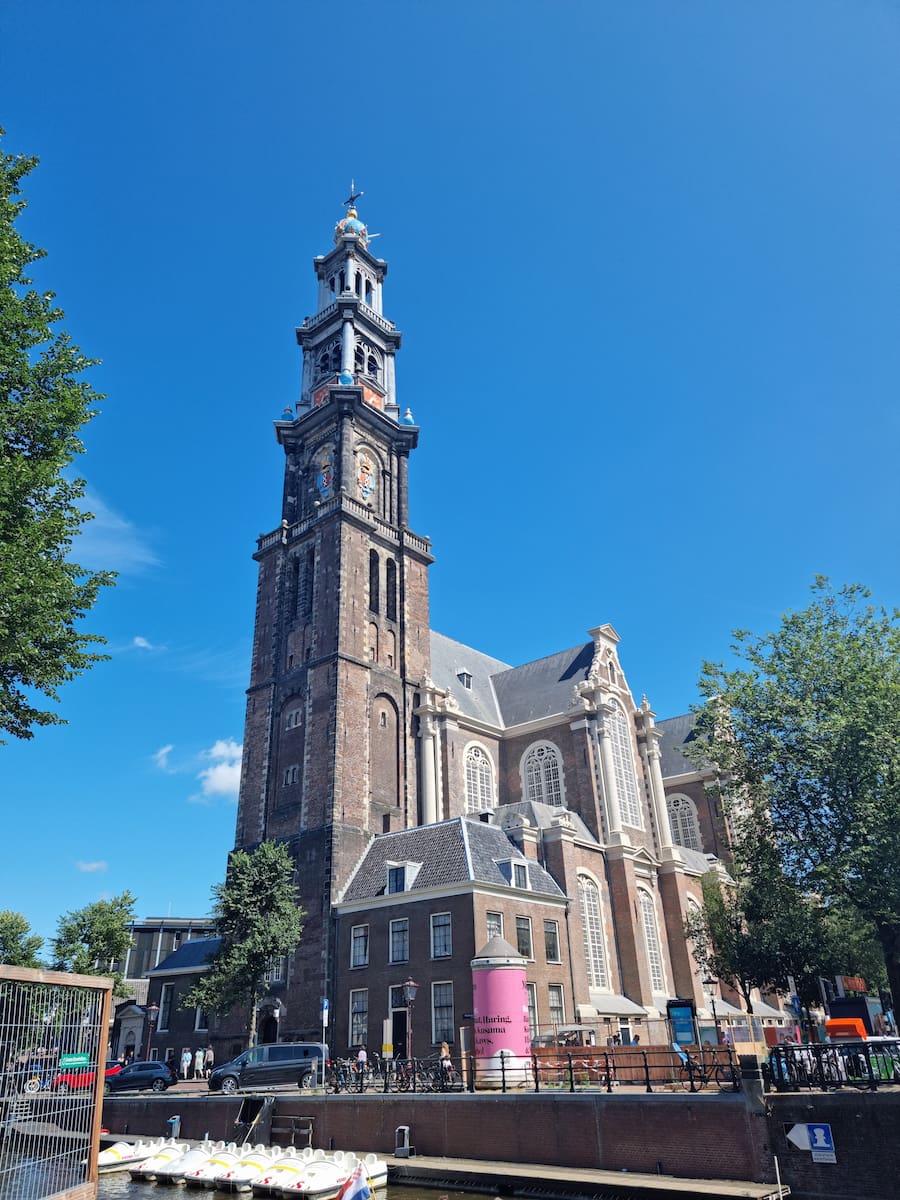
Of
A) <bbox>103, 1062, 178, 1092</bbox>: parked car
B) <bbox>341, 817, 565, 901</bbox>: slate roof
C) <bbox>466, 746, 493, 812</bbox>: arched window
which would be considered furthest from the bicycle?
<bbox>466, 746, 493, 812</bbox>: arched window

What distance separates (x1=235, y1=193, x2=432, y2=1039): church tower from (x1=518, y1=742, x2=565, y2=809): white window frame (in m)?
8.15

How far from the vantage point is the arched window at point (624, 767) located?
48.3 m

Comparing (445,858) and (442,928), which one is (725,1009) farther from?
(442,928)

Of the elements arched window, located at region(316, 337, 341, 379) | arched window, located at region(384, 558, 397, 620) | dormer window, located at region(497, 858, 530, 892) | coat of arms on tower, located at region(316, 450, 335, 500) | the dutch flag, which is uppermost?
arched window, located at region(316, 337, 341, 379)

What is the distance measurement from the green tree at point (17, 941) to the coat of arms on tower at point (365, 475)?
127 ft

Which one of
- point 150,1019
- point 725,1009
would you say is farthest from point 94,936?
point 725,1009

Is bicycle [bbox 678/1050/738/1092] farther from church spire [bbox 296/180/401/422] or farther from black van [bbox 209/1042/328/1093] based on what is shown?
church spire [bbox 296/180/401/422]

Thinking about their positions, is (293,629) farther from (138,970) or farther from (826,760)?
(138,970)

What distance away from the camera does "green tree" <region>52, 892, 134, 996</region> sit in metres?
50.9

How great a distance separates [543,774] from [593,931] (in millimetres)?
10631

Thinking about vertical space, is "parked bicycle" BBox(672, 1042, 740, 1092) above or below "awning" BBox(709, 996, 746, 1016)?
below

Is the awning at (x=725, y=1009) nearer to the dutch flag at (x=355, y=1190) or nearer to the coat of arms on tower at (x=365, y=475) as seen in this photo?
the coat of arms on tower at (x=365, y=475)

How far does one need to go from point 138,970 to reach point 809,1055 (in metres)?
84.7

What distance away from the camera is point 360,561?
157 feet
